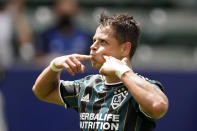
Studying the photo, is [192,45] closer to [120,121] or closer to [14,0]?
[14,0]

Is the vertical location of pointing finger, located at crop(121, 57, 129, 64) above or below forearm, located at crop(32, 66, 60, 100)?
above

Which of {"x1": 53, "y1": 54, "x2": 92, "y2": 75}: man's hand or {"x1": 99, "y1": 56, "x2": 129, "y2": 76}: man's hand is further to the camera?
{"x1": 53, "y1": 54, "x2": 92, "y2": 75}: man's hand


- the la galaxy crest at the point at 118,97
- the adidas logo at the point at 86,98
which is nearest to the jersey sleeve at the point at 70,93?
the adidas logo at the point at 86,98

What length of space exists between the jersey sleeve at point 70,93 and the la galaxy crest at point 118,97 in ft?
1.63

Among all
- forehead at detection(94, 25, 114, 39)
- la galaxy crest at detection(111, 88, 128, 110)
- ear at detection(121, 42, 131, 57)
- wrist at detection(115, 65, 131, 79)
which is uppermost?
forehead at detection(94, 25, 114, 39)

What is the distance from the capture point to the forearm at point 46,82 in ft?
17.8

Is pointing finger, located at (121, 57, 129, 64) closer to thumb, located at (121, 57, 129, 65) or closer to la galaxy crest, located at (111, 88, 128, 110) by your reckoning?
thumb, located at (121, 57, 129, 65)

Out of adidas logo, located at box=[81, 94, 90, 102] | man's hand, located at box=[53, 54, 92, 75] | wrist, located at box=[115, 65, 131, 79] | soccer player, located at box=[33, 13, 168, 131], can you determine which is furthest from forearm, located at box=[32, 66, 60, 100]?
wrist, located at box=[115, 65, 131, 79]

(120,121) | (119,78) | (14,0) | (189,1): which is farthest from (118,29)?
(189,1)

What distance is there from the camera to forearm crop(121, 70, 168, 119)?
4531mm

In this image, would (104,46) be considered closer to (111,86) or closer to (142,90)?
(111,86)

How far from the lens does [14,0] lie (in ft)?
35.8

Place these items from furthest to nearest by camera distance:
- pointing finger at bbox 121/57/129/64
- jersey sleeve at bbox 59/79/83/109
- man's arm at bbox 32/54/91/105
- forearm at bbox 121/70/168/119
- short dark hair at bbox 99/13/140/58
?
jersey sleeve at bbox 59/79/83/109, man's arm at bbox 32/54/91/105, short dark hair at bbox 99/13/140/58, pointing finger at bbox 121/57/129/64, forearm at bbox 121/70/168/119

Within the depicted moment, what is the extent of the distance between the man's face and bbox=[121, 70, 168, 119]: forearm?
0.46 metres
